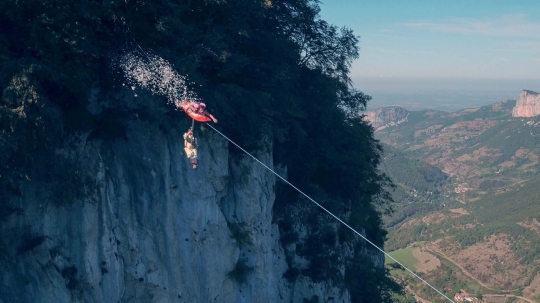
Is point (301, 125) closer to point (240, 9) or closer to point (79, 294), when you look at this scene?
point (240, 9)

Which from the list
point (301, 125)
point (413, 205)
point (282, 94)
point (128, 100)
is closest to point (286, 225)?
point (301, 125)

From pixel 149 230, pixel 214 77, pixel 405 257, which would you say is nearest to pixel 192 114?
pixel 214 77

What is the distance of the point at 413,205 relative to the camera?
6811 inches

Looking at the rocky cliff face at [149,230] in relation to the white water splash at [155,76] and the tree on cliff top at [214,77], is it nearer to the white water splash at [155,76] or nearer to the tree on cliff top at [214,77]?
the tree on cliff top at [214,77]

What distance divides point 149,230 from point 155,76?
5843 millimetres

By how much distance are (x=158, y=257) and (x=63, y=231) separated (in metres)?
3.89

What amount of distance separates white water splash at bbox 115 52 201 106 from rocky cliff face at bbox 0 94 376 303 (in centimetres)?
138

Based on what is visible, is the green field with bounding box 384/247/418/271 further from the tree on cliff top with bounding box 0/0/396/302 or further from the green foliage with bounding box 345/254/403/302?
the green foliage with bounding box 345/254/403/302

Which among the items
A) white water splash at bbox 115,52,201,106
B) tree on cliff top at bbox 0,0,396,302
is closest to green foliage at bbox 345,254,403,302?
tree on cliff top at bbox 0,0,396,302

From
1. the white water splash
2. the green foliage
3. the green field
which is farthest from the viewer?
the green field

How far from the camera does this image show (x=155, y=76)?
16.2 metres

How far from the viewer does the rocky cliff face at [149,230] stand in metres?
13.4

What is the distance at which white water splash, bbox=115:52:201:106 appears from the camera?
51.9ft

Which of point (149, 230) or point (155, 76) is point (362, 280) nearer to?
point (149, 230)
